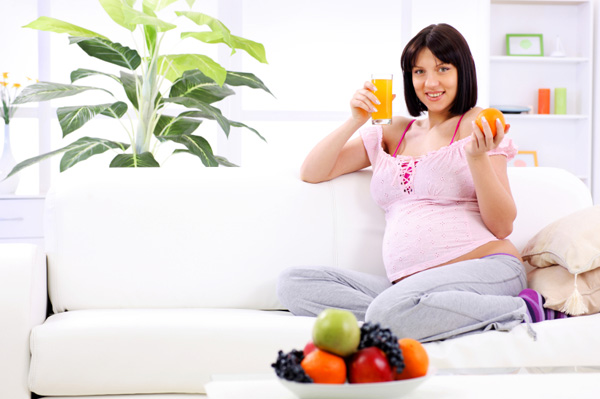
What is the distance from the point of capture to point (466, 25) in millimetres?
5188

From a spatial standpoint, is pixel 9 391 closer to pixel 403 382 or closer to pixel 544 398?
pixel 403 382

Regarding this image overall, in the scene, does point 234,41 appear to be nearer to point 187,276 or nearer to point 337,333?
point 187,276

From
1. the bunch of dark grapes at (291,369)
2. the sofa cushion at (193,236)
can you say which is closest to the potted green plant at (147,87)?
the sofa cushion at (193,236)

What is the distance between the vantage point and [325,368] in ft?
2.80

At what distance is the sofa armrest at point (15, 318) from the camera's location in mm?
1608

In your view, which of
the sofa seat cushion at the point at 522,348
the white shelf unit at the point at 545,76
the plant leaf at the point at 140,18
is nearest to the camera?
the sofa seat cushion at the point at 522,348

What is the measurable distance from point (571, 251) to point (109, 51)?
2087 mm

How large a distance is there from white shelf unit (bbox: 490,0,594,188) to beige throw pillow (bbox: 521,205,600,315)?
3.36 metres

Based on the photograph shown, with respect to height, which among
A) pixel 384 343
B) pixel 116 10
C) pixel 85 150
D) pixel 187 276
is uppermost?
pixel 116 10

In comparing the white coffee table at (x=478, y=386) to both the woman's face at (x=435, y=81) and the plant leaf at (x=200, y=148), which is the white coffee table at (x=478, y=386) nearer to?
the woman's face at (x=435, y=81)

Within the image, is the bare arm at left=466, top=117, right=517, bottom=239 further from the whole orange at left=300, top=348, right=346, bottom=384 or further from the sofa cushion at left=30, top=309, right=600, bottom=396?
the whole orange at left=300, top=348, right=346, bottom=384

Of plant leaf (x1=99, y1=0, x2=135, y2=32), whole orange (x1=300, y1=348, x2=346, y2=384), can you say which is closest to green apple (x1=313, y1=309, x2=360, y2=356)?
whole orange (x1=300, y1=348, x2=346, y2=384)

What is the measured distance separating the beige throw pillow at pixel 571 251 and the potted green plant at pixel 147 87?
4.81 feet

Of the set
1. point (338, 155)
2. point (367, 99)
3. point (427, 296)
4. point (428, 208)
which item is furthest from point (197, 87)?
point (427, 296)
